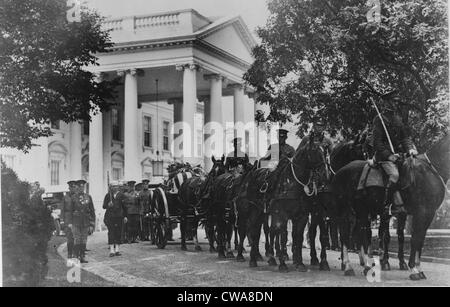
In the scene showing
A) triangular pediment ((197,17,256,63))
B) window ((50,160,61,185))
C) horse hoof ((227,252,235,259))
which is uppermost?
triangular pediment ((197,17,256,63))

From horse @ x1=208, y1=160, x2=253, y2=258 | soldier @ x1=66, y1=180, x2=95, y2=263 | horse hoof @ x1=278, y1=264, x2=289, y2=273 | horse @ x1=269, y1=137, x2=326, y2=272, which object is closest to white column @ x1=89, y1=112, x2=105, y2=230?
soldier @ x1=66, y1=180, x2=95, y2=263

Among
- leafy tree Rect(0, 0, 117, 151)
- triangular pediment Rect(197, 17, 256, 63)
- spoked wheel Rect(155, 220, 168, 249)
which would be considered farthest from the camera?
spoked wheel Rect(155, 220, 168, 249)

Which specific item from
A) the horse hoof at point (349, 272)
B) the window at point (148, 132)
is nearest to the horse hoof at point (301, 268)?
the horse hoof at point (349, 272)

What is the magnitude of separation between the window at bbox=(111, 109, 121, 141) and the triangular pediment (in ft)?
14.3

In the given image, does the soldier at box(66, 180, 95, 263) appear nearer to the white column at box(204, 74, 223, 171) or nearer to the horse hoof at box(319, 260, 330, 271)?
the white column at box(204, 74, 223, 171)

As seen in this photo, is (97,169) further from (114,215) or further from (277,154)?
(277,154)

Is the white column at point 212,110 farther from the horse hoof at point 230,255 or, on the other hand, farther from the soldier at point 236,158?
the horse hoof at point 230,255

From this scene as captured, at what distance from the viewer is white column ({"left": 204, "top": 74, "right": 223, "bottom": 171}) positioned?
16.9 meters

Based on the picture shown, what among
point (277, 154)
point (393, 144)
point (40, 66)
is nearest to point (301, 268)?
point (277, 154)

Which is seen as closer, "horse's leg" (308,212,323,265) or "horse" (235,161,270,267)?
"horse's leg" (308,212,323,265)

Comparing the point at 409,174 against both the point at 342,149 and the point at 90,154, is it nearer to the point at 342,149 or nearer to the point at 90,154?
the point at 342,149

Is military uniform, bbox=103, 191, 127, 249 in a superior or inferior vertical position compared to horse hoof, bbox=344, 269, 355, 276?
superior
